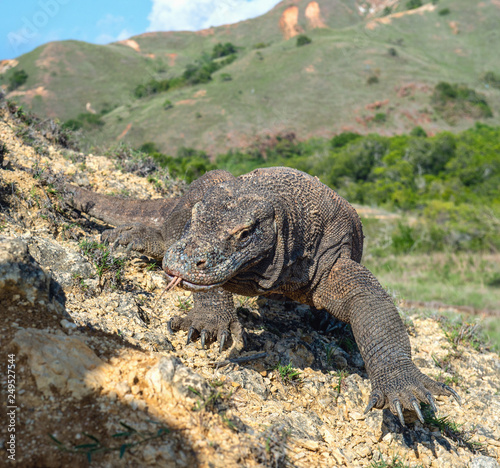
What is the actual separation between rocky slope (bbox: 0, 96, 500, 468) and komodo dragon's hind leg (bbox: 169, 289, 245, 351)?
0.34 feet

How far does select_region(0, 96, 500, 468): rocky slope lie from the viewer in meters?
1.79

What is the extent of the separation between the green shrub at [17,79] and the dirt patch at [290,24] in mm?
51384

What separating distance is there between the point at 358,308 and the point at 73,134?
6322 mm

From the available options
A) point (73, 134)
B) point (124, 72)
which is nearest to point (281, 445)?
point (73, 134)

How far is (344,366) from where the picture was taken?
12.6 ft

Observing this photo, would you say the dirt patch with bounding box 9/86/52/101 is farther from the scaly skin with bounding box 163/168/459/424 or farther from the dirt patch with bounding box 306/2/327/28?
the scaly skin with bounding box 163/168/459/424

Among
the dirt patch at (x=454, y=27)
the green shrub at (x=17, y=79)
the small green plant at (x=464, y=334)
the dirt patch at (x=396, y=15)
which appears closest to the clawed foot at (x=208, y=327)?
the small green plant at (x=464, y=334)

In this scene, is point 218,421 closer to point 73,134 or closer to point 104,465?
point 104,465

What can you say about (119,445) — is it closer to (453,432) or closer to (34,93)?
(453,432)

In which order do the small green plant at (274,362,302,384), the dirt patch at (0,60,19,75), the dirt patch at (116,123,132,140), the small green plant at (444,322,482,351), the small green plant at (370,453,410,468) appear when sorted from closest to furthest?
the small green plant at (370,453,410,468), the small green plant at (274,362,302,384), the small green plant at (444,322,482,351), the dirt patch at (116,123,132,140), the dirt patch at (0,60,19,75)

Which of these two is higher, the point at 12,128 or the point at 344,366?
the point at 12,128

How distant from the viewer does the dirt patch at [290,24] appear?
91312 mm

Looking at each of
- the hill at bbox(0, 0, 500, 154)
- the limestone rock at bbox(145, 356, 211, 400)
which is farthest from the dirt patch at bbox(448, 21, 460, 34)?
the limestone rock at bbox(145, 356, 211, 400)

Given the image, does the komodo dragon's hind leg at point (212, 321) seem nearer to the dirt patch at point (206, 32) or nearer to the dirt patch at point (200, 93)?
the dirt patch at point (200, 93)
